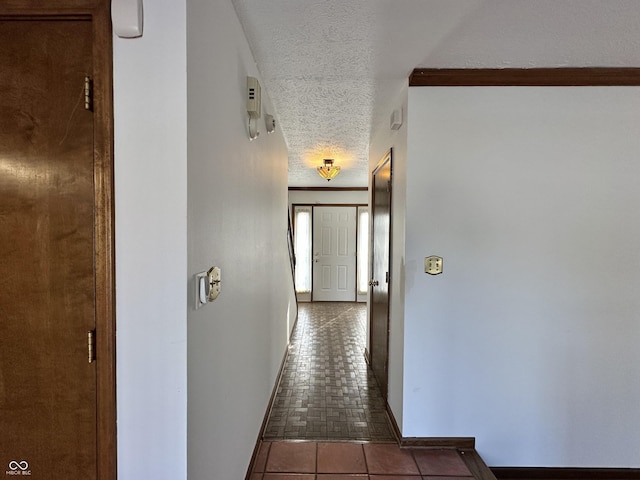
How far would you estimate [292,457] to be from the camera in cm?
193

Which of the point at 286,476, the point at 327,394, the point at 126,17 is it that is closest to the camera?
the point at 126,17

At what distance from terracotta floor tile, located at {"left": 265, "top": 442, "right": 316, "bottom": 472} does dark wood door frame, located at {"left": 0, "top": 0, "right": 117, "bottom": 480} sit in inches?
44.9

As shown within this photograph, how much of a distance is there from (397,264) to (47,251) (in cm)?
185

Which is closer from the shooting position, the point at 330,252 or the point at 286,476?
the point at 286,476

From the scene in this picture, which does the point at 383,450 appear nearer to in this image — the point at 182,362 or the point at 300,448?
the point at 300,448

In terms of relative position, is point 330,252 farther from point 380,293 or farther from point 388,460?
point 388,460

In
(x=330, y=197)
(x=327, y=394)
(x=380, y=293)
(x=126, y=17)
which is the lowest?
(x=327, y=394)

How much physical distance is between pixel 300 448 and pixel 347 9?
2382 millimetres

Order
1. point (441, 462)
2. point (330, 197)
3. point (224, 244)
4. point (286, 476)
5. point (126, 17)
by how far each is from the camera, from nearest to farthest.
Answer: point (126, 17) < point (224, 244) < point (286, 476) < point (441, 462) < point (330, 197)

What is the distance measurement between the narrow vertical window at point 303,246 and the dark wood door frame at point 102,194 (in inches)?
223

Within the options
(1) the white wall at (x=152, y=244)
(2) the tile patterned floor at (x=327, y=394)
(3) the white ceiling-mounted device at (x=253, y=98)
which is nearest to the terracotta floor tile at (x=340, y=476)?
(2) the tile patterned floor at (x=327, y=394)
